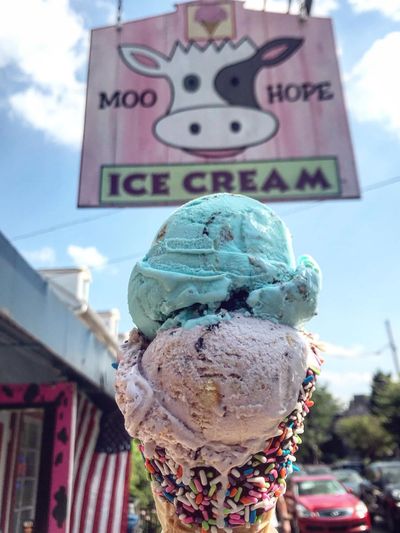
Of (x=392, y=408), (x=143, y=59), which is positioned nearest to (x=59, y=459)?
(x=143, y=59)

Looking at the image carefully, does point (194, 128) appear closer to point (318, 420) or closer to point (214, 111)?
point (214, 111)

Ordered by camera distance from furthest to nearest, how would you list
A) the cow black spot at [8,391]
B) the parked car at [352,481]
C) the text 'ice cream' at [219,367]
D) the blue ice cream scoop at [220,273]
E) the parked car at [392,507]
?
the parked car at [352,481] < the parked car at [392,507] < the cow black spot at [8,391] < the blue ice cream scoop at [220,273] < the text 'ice cream' at [219,367]

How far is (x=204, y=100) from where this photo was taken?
5383 millimetres

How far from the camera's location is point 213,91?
5.44 metres

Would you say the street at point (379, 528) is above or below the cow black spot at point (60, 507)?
below

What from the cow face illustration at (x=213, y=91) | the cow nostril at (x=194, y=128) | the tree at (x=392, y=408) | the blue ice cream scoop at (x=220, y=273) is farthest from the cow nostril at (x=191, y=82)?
the tree at (x=392, y=408)

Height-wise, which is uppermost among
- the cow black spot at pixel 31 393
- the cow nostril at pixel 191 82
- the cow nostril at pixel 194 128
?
the cow nostril at pixel 191 82

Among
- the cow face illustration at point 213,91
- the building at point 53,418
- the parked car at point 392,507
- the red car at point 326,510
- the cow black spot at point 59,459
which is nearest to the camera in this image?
the building at point 53,418

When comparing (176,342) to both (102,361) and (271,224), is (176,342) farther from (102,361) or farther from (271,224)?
(102,361)

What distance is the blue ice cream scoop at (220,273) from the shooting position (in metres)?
1.48

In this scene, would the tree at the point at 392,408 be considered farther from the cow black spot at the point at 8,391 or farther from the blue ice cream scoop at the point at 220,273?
the blue ice cream scoop at the point at 220,273

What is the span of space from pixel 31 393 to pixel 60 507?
1.16 m

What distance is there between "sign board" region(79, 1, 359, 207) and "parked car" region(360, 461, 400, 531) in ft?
25.8

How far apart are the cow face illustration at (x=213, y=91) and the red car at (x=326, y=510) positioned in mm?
6674
